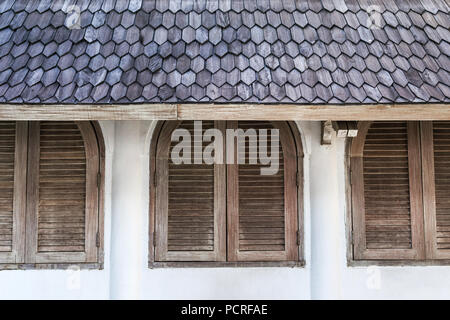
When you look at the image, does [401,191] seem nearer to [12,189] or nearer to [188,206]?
[188,206]

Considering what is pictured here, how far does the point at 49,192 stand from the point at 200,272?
1534 mm

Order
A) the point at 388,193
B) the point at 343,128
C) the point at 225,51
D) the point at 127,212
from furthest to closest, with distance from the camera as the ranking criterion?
the point at 388,193 < the point at 127,212 < the point at 343,128 < the point at 225,51

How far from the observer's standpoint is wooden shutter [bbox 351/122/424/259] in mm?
3625

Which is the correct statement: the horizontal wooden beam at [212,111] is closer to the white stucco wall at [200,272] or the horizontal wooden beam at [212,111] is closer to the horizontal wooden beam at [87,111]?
the horizontal wooden beam at [87,111]

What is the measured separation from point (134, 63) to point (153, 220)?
4.59 ft

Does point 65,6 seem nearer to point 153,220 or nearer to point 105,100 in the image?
point 105,100

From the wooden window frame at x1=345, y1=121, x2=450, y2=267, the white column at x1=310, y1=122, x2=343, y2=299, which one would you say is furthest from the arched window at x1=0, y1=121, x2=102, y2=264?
the wooden window frame at x1=345, y1=121, x2=450, y2=267

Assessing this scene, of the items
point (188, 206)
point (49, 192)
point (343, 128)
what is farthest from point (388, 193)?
point (49, 192)

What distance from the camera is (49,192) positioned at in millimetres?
3607

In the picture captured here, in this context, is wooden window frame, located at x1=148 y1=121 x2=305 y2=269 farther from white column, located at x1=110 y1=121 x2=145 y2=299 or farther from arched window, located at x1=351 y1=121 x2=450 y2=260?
arched window, located at x1=351 y1=121 x2=450 y2=260
